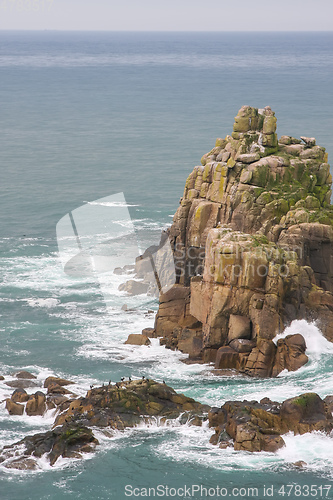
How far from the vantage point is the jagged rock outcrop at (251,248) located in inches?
2749

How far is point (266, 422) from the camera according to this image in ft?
185

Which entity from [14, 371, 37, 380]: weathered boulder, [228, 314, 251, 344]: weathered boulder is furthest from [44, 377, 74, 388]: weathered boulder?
[228, 314, 251, 344]: weathered boulder

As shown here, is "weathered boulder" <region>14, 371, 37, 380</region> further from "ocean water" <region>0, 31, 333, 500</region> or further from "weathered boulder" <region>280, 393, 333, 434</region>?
"weathered boulder" <region>280, 393, 333, 434</region>

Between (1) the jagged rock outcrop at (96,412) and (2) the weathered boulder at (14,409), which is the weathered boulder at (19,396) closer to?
(1) the jagged rock outcrop at (96,412)

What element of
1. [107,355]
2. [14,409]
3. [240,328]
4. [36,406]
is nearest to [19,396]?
[14,409]

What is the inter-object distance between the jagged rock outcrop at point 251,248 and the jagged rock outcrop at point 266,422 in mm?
10644

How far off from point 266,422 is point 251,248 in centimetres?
1807

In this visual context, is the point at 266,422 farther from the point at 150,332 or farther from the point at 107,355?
the point at 150,332

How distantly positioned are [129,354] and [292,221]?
1846 cm

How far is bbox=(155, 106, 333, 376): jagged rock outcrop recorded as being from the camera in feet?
229

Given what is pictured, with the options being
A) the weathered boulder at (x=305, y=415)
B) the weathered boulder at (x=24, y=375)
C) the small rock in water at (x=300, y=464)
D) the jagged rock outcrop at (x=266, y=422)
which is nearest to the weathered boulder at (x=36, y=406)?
the weathered boulder at (x=24, y=375)

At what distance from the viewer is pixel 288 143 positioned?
288 feet

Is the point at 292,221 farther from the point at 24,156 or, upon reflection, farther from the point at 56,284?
the point at 24,156

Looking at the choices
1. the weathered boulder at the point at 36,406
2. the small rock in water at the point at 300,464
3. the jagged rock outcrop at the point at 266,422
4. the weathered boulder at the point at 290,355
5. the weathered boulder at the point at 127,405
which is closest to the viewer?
the small rock in water at the point at 300,464
